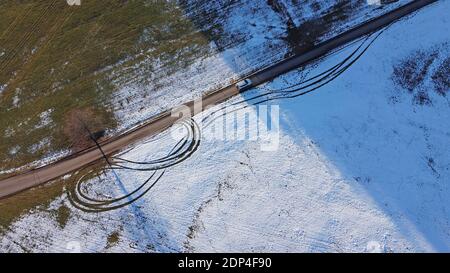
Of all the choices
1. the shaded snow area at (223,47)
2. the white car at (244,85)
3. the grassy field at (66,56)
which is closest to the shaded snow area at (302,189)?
the white car at (244,85)

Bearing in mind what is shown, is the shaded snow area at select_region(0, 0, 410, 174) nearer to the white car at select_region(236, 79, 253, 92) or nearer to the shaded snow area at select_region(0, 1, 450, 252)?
the white car at select_region(236, 79, 253, 92)

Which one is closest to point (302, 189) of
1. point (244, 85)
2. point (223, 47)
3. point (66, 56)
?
point (244, 85)

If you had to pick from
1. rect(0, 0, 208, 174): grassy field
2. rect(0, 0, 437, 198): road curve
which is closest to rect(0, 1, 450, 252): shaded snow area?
rect(0, 0, 437, 198): road curve

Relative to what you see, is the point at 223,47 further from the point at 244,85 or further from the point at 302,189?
the point at 302,189

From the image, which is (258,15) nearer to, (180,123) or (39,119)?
(180,123)

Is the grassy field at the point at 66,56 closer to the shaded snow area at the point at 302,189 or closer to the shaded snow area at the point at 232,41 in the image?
the shaded snow area at the point at 232,41

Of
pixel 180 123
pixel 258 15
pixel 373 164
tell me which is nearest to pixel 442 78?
pixel 373 164

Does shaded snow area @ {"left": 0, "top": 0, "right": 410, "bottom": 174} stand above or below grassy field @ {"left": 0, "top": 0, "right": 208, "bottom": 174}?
below
